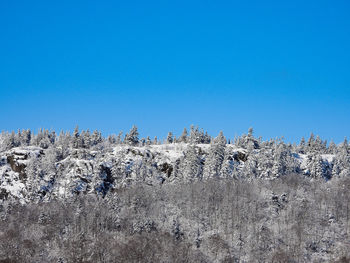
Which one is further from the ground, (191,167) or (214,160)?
(214,160)

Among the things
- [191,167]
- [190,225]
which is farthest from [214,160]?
[190,225]

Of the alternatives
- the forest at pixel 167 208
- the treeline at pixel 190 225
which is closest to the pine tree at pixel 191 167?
the forest at pixel 167 208

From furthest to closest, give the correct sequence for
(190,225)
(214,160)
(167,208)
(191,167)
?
(214,160) → (191,167) → (167,208) → (190,225)

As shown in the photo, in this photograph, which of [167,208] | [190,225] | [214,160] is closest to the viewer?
[190,225]

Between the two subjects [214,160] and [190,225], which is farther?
[214,160]

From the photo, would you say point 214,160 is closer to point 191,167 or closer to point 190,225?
point 191,167

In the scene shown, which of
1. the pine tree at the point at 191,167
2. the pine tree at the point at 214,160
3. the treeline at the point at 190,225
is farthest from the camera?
the pine tree at the point at 214,160

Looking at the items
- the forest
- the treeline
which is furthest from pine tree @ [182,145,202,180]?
the treeline

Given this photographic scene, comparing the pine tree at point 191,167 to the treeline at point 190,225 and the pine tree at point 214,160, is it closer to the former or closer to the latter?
the pine tree at point 214,160

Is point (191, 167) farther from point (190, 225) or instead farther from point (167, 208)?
point (190, 225)

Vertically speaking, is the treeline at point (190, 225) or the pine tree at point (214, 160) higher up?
the pine tree at point (214, 160)

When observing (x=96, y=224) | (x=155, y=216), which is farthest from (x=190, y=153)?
(x=96, y=224)

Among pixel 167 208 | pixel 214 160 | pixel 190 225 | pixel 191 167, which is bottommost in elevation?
pixel 190 225

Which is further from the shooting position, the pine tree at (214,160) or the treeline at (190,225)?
the pine tree at (214,160)
